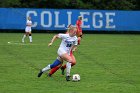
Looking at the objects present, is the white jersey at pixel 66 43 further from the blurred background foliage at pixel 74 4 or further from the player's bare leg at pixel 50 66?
the blurred background foliage at pixel 74 4

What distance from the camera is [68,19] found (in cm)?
4894

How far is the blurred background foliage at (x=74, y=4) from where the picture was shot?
2056 inches

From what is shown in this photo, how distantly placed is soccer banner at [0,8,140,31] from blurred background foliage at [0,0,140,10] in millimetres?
3938

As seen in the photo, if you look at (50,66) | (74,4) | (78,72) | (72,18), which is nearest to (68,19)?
(72,18)

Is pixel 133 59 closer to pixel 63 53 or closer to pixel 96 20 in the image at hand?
pixel 63 53

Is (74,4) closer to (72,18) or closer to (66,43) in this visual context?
(72,18)

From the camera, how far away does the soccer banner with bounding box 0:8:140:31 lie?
47.8 meters

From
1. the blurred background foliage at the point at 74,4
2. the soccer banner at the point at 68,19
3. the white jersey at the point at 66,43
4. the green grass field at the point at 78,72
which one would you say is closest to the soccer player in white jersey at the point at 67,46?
the white jersey at the point at 66,43

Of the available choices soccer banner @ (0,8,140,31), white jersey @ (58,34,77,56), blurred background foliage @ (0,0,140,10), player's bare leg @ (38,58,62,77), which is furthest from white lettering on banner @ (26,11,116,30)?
white jersey @ (58,34,77,56)

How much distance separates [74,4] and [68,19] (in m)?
5.18

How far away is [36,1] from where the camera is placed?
53375mm

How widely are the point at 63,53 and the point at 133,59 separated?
27.4 feet

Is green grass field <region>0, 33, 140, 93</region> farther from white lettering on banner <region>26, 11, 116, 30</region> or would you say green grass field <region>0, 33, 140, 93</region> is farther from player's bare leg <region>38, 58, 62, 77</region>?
white lettering on banner <region>26, 11, 116, 30</region>

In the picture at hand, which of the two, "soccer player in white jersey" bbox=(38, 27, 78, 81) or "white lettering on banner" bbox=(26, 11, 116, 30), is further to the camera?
"white lettering on banner" bbox=(26, 11, 116, 30)
